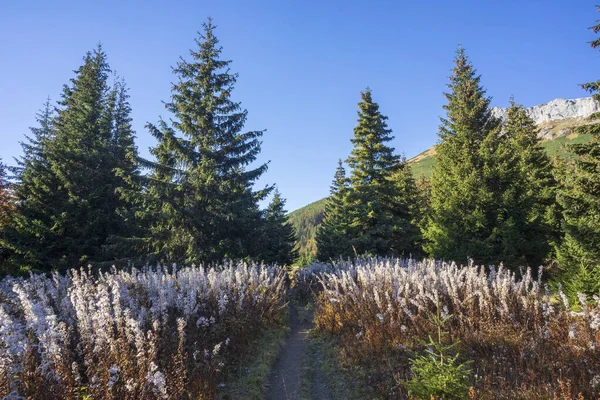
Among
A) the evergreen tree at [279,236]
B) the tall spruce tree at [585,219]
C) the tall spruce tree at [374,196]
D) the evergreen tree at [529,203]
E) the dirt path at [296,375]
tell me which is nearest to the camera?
the dirt path at [296,375]

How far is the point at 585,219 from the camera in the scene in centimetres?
1141

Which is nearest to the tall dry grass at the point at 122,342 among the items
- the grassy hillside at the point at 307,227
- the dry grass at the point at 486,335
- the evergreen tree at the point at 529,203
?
the dry grass at the point at 486,335

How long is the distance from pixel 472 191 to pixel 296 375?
574 inches

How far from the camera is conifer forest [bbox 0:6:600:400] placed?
446cm

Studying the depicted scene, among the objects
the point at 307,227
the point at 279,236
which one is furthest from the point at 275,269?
the point at 307,227

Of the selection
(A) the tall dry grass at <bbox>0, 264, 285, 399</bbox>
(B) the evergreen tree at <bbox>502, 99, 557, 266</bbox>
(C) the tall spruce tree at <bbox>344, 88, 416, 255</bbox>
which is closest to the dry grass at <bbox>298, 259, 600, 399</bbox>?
(A) the tall dry grass at <bbox>0, 264, 285, 399</bbox>

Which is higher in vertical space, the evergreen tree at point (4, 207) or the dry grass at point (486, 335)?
the evergreen tree at point (4, 207)

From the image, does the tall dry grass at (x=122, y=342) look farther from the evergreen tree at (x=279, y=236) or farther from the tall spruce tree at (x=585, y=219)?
the evergreen tree at (x=279, y=236)

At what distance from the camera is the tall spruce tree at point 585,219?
1110 cm

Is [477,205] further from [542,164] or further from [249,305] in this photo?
[249,305]

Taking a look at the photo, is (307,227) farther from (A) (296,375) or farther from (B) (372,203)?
(A) (296,375)

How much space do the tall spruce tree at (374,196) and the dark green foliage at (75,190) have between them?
14.7 metres

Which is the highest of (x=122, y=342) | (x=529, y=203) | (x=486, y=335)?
(x=529, y=203)

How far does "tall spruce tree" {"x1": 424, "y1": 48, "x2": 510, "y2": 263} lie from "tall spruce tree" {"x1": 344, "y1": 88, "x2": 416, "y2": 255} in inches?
112
